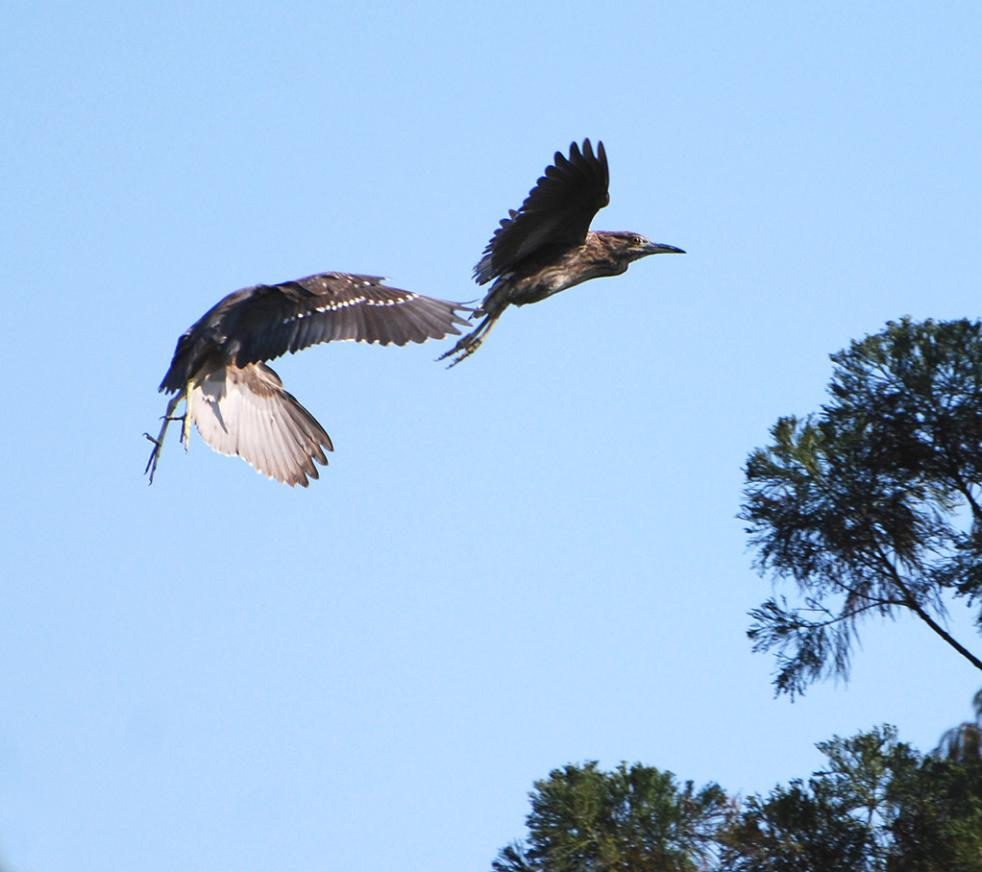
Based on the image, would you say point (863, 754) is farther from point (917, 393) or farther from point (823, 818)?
point (917, 393)

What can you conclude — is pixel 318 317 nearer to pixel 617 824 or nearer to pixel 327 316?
pixel 327 316

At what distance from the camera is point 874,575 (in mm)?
8375

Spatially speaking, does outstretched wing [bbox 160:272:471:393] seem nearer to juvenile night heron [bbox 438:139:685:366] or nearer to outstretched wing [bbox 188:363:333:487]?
juvenile night heron [bbox 438:139:685:366]

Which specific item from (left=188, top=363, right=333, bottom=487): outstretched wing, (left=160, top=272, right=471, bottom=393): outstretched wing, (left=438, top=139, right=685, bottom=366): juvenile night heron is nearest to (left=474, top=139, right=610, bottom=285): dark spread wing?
(left=438, top=139, right=685, bottom=366): juvenile night heron

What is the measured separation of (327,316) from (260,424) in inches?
67.5

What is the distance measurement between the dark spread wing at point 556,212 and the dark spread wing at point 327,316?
387mm

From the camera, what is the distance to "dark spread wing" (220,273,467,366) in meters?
8.23

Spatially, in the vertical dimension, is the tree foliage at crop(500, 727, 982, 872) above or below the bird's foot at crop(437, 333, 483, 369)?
below

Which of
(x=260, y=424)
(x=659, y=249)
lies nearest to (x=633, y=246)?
(x=659, y=249)

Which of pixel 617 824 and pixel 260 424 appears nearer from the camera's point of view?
pixel 617 824

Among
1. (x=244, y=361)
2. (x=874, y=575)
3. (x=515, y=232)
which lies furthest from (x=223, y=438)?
(x=874, y=575)

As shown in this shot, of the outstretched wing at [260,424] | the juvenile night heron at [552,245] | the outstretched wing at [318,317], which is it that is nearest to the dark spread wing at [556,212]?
the juvenile night heron at [552,245]

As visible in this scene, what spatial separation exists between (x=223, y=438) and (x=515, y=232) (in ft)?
7.52

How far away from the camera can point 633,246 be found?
904 centimetres
